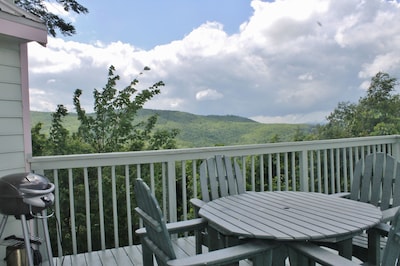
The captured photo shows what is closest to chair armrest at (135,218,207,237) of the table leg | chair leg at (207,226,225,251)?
chair leg at (207,226,225,251)

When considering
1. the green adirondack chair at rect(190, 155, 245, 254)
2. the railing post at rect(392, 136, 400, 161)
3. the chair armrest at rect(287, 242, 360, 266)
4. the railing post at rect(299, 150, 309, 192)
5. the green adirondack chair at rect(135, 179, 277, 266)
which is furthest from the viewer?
the railing post at rect(392, 136, 400, 161)

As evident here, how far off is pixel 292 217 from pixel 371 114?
6514 mm

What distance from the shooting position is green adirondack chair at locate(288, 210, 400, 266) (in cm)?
150

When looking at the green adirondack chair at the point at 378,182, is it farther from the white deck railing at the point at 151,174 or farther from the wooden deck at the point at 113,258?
the wooden deck at the point at 113,258

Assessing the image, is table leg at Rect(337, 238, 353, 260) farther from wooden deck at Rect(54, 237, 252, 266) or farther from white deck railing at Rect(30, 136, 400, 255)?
white deck railing at Rect(30, 136, 400, 255)

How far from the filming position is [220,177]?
317 centimetres

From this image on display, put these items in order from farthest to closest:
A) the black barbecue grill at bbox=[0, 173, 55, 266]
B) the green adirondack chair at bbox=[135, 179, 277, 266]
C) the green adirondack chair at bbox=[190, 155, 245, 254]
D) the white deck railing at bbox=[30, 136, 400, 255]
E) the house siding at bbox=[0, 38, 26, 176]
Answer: the white deck railing at bbox=[30, 136, 400, 255], the green adirondack chair at bbox=[190, 155, 245, 254], the house siding at bbox=[0, 38, 26, 176], the black barbecue grill at bbox=[0, 173, 55, 266], the green adirondack chair at bbox=[135, 179, 277, 266]

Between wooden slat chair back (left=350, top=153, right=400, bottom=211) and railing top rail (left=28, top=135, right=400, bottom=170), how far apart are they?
1.12 metres

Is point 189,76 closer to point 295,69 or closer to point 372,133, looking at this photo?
point 295,69

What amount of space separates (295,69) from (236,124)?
8.64 ft

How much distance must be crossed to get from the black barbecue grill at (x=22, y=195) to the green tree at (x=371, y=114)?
6305mm

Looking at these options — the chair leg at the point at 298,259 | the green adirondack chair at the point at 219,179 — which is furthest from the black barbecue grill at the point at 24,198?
the chair leg at the point at 298,259

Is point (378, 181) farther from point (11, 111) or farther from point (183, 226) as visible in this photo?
point (11, 111)

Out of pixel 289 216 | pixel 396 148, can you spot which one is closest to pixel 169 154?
pixel 289 216
